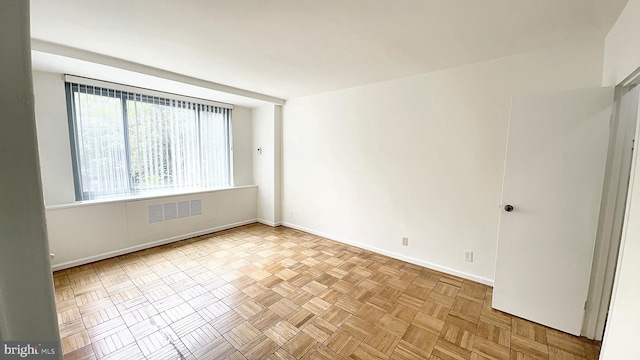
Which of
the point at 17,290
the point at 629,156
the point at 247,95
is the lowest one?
the point at 17,290

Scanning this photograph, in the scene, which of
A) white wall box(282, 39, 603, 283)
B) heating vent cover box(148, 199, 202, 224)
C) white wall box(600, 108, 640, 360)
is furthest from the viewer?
heating vent cover box(148, 199, 202, 224)

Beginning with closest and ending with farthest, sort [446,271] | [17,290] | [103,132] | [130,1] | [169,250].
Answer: [17,290]
[130,1]
[446,271]
[103,132]
[169,250]

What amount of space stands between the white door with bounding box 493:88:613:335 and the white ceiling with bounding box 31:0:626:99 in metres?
0.56

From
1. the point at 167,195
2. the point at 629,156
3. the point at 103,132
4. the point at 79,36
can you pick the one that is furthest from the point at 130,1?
the point at 629,156

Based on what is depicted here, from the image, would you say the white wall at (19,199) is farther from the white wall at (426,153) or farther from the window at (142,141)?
the window at (142,141)

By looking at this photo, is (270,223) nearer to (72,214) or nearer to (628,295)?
(72,214)

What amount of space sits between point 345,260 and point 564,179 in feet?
7.64

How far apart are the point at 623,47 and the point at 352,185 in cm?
277

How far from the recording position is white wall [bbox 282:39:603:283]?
2471 mm

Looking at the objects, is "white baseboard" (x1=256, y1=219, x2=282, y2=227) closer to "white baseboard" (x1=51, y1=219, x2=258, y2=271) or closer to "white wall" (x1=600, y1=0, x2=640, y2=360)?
"white baseboard" (x1=51, y1=219, x2=258, y2=271)

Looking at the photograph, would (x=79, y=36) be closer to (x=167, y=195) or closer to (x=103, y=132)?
(x=103, y=132)

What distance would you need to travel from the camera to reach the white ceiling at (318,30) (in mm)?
1721

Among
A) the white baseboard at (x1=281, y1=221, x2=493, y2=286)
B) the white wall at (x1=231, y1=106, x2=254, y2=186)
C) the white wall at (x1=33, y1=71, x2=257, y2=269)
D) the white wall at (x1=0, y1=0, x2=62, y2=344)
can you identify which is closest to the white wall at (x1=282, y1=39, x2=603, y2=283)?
the white baseboard at (x1=281, y1=221, x2=493, y2=286)

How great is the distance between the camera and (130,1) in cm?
169
